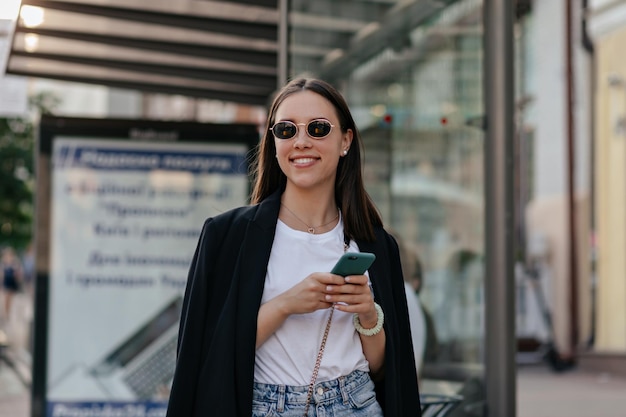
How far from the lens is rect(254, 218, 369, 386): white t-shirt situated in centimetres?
270

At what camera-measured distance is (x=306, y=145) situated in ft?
9.21

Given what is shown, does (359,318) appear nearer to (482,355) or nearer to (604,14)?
(482,355)

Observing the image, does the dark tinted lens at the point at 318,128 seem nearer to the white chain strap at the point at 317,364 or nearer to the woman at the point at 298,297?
the woman at the point at 298,297

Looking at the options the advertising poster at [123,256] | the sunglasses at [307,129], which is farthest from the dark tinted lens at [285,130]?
the advertising poster at [123,256]

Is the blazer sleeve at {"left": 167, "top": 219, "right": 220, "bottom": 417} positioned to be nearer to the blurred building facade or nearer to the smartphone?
the smartphone

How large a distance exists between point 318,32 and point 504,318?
211cm

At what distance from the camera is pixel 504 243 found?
512 centimetres

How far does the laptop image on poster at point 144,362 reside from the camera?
23.6 ft

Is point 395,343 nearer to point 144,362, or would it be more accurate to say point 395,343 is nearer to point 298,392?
point 298,392

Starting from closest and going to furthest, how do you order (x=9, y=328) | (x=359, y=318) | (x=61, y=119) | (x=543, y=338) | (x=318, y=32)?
(x=359, y=318), (x=318, y=32), (x=61, y=119), (x=543, y=338), (x=9, y=328)

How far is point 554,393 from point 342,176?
34.1 ft

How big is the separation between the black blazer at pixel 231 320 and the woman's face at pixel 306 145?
0.11 metres

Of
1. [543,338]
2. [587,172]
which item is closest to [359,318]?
[543,338]

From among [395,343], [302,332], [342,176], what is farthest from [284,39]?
[302,332]
